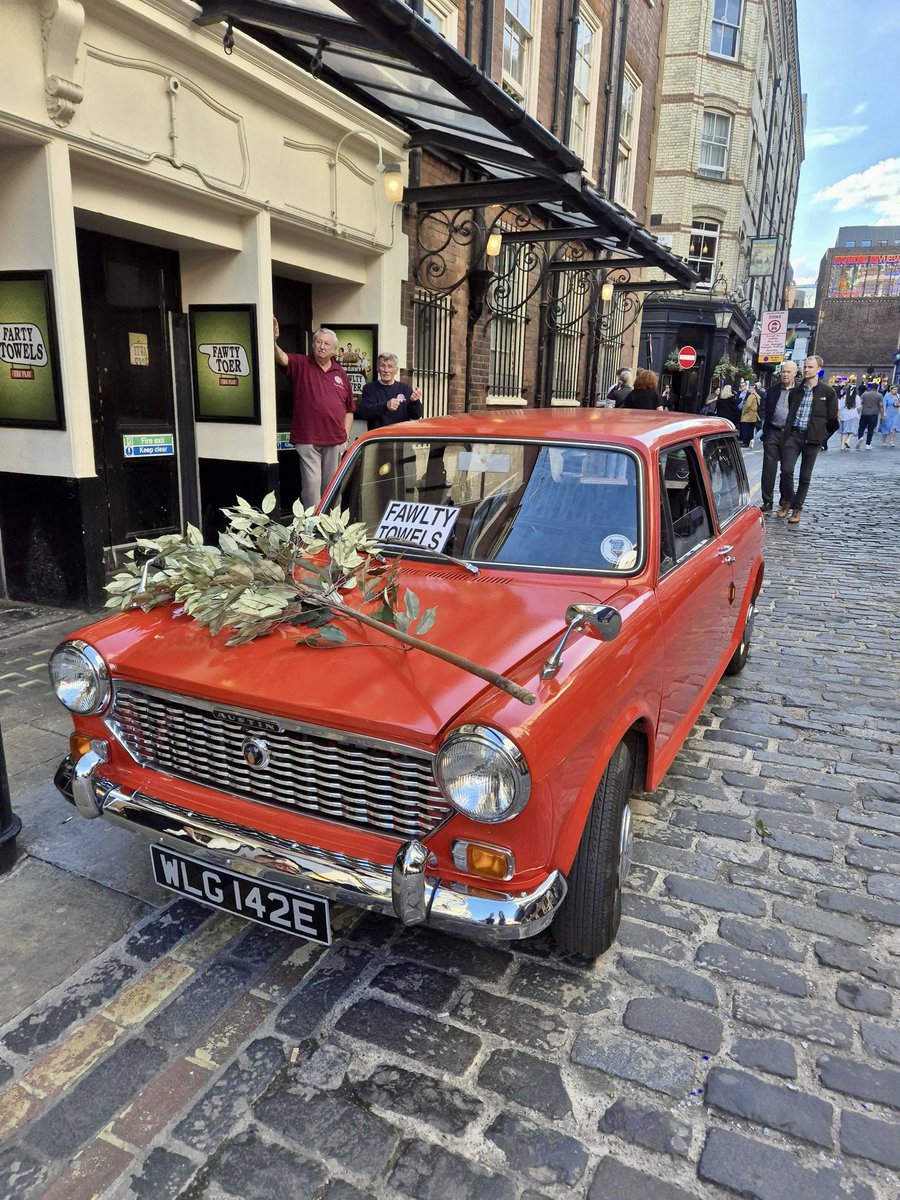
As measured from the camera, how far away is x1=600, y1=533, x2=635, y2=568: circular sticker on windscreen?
2.96 meters

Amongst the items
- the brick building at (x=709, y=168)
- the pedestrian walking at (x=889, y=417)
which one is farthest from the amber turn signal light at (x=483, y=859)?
the pedestrian walking at (x=889, y=417)

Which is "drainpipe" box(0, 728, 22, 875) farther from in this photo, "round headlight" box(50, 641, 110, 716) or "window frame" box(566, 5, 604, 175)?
"window frame" box(566, 5, 604, 175)

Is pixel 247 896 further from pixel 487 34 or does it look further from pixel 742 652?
pixel 487 34

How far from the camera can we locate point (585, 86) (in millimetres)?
14203

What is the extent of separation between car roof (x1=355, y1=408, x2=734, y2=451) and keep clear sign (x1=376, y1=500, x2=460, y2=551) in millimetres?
385

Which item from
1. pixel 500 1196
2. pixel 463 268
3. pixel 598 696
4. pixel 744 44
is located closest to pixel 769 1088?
pixel 500 1196

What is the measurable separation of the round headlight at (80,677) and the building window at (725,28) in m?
30.9

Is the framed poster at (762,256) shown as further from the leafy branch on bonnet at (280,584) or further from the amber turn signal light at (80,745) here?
the amber turn signal light at (80,745)

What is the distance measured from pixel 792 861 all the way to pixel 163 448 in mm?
6243

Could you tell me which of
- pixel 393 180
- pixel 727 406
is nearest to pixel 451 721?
pixel 393 180

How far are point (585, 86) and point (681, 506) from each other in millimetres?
13843

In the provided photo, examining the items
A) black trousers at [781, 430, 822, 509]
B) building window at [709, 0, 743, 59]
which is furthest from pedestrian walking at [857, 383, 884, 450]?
black trousers at [781, 430, 822, 509]

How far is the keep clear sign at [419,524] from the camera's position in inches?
126

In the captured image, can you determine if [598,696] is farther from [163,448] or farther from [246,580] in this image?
[163,448]
